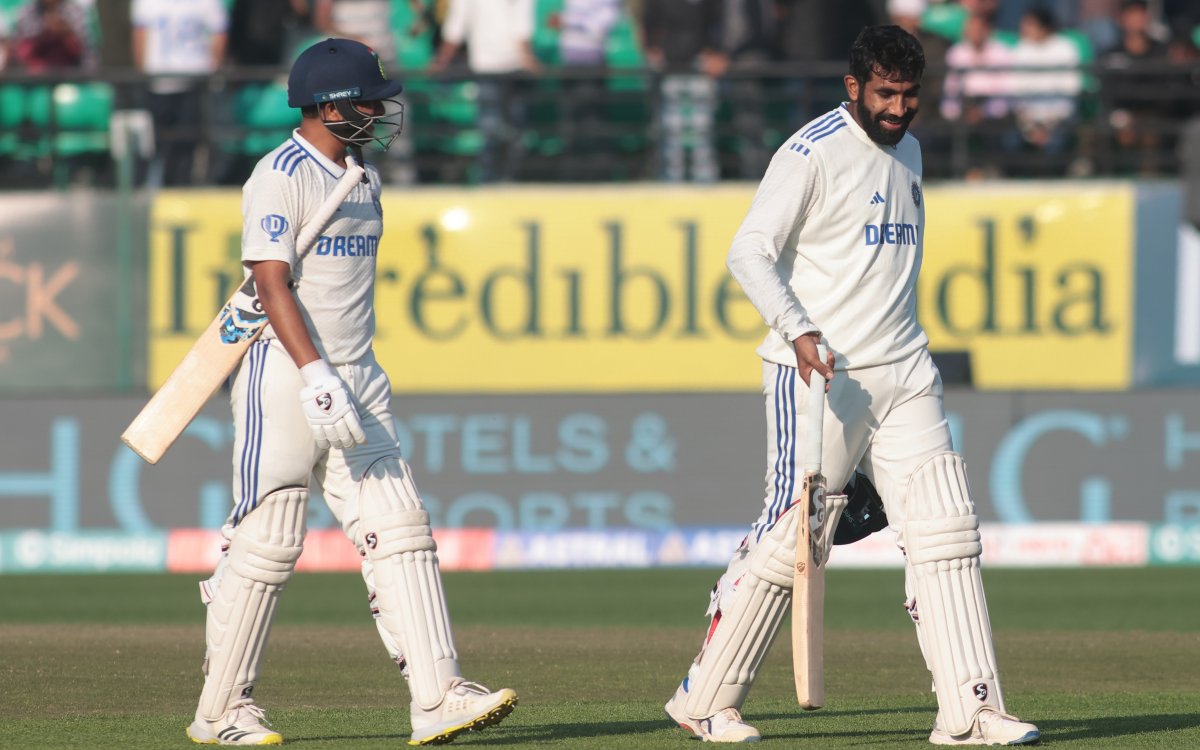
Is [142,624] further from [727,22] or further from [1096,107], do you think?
[1096,107]

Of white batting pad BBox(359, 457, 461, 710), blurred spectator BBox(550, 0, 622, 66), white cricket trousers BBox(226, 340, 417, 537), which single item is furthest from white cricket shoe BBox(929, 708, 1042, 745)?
blurred spectator BBox(550, 0, 622, 66)

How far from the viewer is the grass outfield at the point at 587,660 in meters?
6.81

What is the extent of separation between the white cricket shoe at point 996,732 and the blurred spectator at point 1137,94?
9478 mm

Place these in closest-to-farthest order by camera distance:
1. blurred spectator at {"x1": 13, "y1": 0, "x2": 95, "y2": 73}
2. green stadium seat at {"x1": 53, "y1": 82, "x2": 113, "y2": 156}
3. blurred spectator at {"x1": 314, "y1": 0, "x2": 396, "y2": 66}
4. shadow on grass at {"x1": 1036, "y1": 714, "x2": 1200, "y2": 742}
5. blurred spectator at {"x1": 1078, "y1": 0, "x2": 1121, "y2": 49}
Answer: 1. shadow on grass at {"x1": 1036, "y1": 714, "x2": 1200, "y2": 742}
2. blurred spectator at {"x1": 314, "y1": 0, "x2": 396, "y2": 66}
3. green stadium seat at {"x1": 53, "y1": 82, "x2": 113, "y2": 156}
4. blurred spectator at {"x1": 13, "y1": 0, "x2": 95, "y2": 73}
5. blurred spectator at {"x1": 1078, "y1": 0, "x2": 1121, "y2": 49}

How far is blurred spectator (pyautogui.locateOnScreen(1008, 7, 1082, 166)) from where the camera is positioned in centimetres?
1520

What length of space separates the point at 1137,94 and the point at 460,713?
10.2 m

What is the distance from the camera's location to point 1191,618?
445 inches

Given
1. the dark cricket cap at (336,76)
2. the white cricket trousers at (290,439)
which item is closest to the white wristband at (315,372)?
the white cricket trousers at (290,439)

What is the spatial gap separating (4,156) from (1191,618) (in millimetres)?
8955

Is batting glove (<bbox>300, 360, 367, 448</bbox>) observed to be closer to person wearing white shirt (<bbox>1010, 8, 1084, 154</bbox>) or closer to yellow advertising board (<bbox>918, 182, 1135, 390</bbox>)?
yellow advertising board (<bbox>918, 182, 1135, 390</bbox>)

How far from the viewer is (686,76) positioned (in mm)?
14844

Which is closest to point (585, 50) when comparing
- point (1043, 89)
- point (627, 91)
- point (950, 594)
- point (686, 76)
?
point (627, 91)

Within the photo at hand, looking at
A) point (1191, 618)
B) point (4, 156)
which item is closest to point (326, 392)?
point (1191, 618)

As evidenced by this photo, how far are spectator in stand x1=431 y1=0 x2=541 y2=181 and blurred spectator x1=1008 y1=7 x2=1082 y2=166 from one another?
3411 mm
